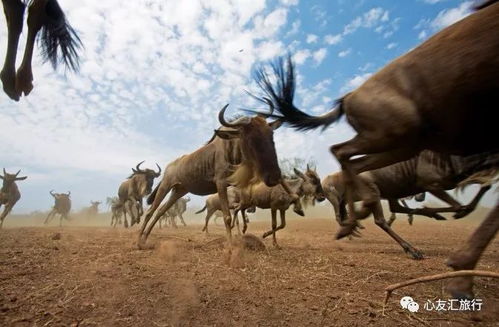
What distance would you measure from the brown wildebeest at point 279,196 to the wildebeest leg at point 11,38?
6.88m

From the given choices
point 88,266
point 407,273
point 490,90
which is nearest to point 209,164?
point 88,266

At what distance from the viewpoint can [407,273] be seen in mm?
4297

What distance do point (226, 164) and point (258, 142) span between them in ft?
4.05

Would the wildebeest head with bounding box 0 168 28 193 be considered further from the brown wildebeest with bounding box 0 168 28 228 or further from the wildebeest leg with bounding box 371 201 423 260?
the wildebeest leg with bounding box 371 201 423 260

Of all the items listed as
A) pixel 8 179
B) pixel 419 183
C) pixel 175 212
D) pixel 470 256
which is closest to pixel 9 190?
pixel 8 179

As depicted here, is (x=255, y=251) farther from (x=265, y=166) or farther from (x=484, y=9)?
(x=484, y=9)

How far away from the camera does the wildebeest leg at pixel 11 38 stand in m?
2.49

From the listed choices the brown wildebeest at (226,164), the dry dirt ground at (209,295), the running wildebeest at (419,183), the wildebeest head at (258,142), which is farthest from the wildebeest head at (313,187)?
the dry dirt ground at (209,295)

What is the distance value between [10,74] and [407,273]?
15.4 ft

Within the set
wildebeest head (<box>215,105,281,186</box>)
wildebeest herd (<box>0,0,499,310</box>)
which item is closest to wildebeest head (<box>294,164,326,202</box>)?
wildebeest head (<box>215,105,281,186</box>)

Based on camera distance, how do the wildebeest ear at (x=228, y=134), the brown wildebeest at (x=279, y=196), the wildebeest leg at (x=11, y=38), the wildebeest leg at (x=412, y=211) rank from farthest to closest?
the brown wildebeest at (x=279, y=196) → the wildebeest leg at (x=412, y=211) → the wildebeest ear at (x=228, y=134) → the wildebeest leg at (x=11, y=38)

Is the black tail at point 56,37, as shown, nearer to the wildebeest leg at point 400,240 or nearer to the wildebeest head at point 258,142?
the wildebeest head at point 258,142

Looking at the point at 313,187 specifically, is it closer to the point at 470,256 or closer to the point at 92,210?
the point at 470,256

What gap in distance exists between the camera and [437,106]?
9.78 feet
